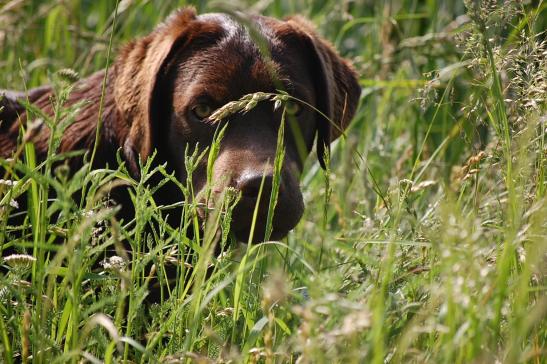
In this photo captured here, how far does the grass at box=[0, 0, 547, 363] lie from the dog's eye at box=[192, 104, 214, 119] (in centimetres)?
57

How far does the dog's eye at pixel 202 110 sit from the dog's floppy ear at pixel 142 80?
176mm

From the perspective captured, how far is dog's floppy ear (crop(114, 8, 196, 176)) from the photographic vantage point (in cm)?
343

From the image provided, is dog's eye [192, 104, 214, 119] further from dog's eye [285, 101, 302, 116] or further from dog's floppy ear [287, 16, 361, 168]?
dog's floppy ear [287, 16, 361, 168]

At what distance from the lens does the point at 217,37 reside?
358 centimetres

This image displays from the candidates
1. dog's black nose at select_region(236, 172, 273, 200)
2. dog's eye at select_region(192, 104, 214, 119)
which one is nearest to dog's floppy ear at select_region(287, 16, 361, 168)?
dog's eye at select_region(192, 104, 214, 119)

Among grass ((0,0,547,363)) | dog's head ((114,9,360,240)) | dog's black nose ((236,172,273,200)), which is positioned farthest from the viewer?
dog's head ((114,9,360,240))

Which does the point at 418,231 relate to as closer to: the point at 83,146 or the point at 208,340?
the point at 208,340

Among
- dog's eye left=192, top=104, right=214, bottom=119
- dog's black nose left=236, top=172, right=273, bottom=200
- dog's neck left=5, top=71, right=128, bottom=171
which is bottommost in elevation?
dog's neck left=5, top=71, right=128, bottom=171

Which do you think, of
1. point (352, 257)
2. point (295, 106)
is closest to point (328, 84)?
point (295, 106)

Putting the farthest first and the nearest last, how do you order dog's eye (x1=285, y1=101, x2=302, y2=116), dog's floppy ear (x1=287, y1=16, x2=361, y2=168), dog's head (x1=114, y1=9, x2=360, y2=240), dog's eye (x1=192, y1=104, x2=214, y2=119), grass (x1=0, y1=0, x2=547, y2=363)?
1. dog's floppy ear (x1=287, y1=16, x2=361, y2=168)
2. dog's eye (x1=285, y1=101, x2=302, y2=116)
3. dog's eye (x1=192, y1=104, x2=214, y2=119)
4. dog's head (x1=114, y1=9, x2=360, y2=240)
5. grass (x1=0, y1=0, x2=547, y2=363)

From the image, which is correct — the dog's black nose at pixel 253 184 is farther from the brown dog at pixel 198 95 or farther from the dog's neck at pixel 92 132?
the dog's neck at pixel 92 132

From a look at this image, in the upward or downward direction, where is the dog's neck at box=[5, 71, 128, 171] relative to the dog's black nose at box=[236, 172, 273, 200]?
downward

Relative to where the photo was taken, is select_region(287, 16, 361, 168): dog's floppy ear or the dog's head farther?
select_region(287, 16, 361, 168): dog's floppy ear

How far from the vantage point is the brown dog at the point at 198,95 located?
337 centimetres
